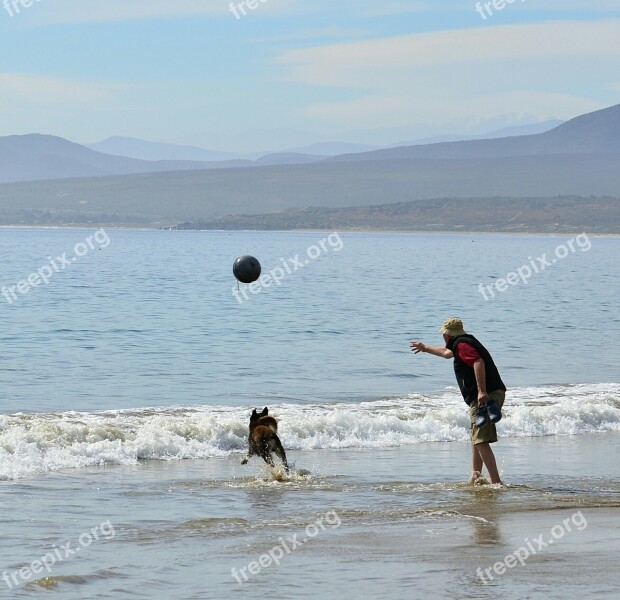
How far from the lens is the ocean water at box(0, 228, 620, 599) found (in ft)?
28.0

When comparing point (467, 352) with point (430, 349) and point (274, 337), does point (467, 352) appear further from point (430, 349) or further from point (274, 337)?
point (274, 337)

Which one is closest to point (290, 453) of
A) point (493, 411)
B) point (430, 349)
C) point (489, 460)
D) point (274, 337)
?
point (489, 460)

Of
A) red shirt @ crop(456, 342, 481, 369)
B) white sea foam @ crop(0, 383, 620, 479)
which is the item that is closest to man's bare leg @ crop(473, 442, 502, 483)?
red shirt @ crop(456, 342, 481, 369)

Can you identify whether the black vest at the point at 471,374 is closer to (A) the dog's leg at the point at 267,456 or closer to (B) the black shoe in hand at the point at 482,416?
(B) the black shoe in hand at the point at 482,416

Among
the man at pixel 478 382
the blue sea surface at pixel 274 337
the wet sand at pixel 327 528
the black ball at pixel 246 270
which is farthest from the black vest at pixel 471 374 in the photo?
the blue sea surface at pixel 274 337

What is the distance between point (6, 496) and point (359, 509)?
3.18m

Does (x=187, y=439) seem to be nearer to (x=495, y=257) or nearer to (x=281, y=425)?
(x=281, y=425)

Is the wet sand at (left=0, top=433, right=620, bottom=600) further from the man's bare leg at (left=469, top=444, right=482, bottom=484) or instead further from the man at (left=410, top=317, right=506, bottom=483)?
the man at (left=410, top=317, right=506, bottom=483)

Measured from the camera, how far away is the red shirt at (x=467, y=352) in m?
11.5

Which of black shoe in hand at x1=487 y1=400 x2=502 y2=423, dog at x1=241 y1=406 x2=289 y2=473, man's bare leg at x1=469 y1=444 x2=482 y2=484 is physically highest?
black shoe in hand at x1=487 y1=400 x2=502 y2=423

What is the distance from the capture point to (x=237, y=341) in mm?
27953

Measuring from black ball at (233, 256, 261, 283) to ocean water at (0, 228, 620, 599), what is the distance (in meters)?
1.87

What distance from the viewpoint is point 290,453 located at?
580 inches

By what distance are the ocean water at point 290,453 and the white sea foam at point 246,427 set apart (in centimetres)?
4
